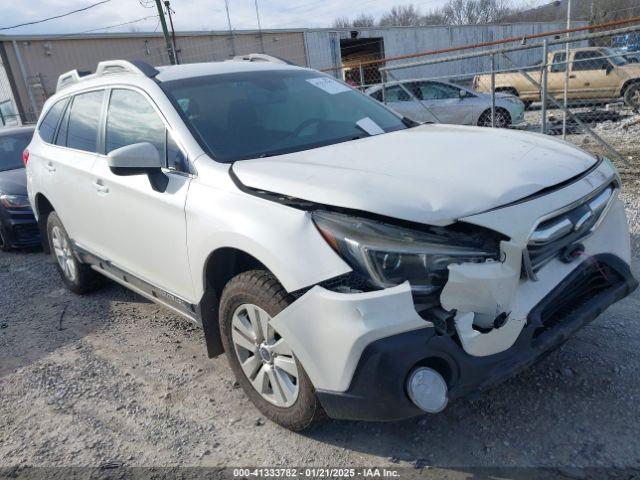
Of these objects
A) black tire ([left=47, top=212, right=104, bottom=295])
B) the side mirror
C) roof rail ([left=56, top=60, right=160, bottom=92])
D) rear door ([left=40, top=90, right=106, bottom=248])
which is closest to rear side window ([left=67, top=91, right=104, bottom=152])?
rear door ([left=40, top=90, right=106, bottom=248])

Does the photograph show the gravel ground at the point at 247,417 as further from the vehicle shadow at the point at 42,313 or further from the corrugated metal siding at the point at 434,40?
the corrugated metal siding at the point at 434,40

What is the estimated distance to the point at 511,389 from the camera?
2.85 m

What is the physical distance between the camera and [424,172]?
2.43 meters

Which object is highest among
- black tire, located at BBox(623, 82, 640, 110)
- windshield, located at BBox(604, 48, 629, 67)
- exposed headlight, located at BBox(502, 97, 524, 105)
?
windshield, located at BBox(604, 48, 629, 67)

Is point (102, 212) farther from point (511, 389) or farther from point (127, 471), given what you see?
point (511, 389)

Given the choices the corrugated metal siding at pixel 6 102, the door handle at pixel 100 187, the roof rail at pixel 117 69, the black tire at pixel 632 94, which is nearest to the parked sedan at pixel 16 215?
the roof rail at pixel 117 69

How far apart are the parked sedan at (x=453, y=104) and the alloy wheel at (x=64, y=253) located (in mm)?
7880

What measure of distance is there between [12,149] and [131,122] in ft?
18.4

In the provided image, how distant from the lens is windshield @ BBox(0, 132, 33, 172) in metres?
7.73

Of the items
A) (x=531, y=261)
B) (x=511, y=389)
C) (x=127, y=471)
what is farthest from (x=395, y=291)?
(x=127, y=471)

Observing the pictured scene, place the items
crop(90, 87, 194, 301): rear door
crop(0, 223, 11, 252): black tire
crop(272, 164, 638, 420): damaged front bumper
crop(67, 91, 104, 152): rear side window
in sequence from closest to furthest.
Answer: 1. crop(272, 164, 638, 420): damaged front bumper
2. crop(90, 87, 194, 301): rear door
3. crop(67, 91, 104, 152): rear side window
4. crop(0, 223, 11, 252): black tire

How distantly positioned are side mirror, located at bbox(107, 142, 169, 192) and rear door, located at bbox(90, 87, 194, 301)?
0.06m

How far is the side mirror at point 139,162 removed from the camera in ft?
9.41

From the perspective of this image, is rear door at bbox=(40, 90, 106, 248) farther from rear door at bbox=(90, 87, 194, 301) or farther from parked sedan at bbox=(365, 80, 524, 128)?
parked sedan at bbox=(365, 80, 524, 128)
